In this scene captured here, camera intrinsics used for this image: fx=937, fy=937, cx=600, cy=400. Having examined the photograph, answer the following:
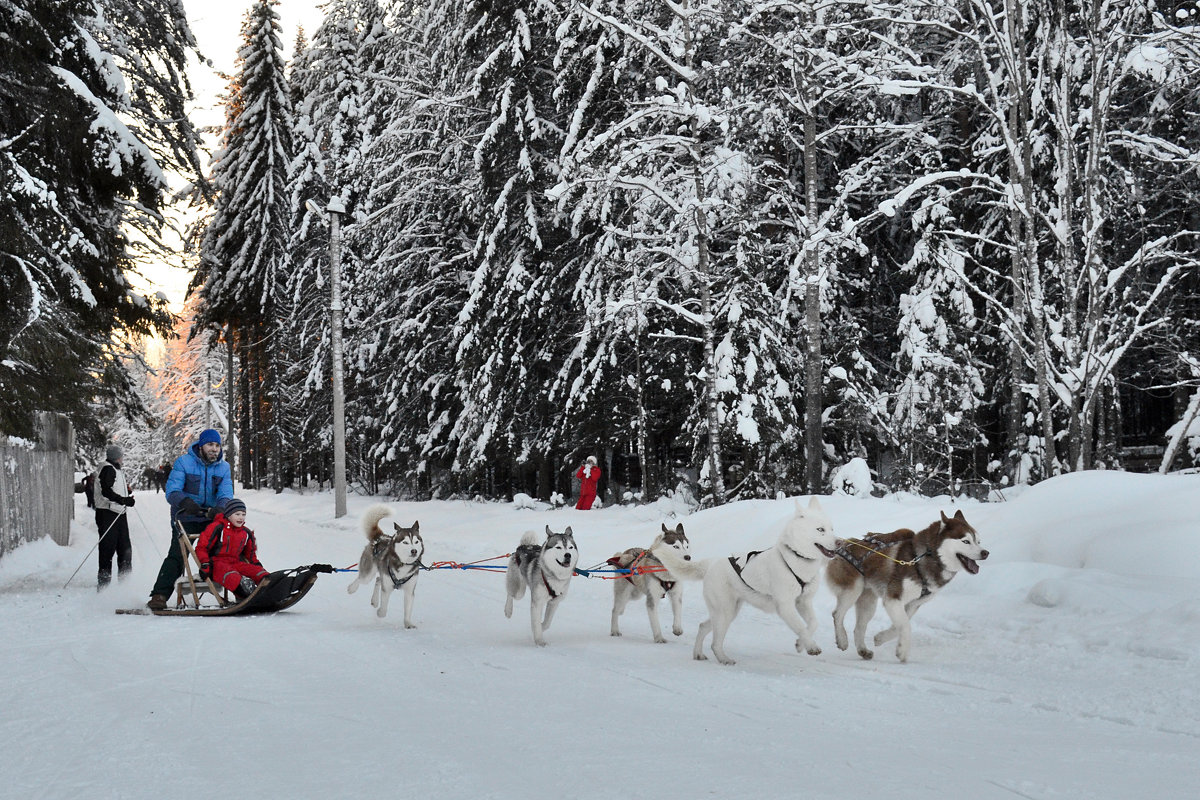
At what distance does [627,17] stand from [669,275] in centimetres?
515

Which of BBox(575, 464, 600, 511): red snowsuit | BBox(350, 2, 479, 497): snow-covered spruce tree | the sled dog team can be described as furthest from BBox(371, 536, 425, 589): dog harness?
BBox(350, 2, 479, 497): snow-covered spruce tree

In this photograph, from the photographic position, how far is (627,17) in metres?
17.4

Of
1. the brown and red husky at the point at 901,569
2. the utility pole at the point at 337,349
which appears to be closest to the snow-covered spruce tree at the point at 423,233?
the utility pole at the point at 337,349

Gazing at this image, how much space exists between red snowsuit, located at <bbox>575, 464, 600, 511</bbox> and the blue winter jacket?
38.1ft

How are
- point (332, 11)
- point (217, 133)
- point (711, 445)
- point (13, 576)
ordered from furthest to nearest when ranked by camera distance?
point (217, 133) < point (332, 11) < point (711, 445) < point (13, 576)

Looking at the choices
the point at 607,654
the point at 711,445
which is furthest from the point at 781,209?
the point at 607,654

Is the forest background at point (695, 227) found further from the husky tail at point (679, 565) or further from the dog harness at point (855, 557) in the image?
the husky tail at point (679, 565)

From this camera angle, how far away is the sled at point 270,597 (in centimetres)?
950

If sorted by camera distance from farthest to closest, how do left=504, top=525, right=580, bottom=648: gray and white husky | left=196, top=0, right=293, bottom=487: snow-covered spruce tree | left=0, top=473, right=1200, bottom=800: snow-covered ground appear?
left=196, top=0, right=293, bottom=487: snow-covered spruce tree < left=504, top=525, right=580, bottom=648: gray and white husky < left=0, top=473, right=1200, bottom=800: snow-covered ground

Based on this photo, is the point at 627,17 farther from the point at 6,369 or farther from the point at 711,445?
the point at 6,369

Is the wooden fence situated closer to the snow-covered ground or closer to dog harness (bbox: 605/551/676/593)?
the snow-covered ground

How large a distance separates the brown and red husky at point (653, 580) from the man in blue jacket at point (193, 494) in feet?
15.5

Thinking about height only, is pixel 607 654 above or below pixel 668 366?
below

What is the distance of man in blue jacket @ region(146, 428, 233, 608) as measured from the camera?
10.1 meters
